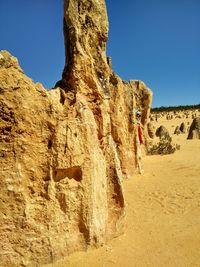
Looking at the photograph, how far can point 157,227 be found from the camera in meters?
6.45

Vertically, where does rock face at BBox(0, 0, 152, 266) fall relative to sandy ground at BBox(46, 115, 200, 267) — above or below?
above

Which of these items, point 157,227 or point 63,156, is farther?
point 157,227

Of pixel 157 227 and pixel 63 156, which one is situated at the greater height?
pixel 63 156

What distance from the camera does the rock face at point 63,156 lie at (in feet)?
14.9

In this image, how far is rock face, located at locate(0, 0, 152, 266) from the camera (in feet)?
14.9

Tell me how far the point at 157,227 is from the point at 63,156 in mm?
2677

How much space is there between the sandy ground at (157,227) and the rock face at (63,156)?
0.28m

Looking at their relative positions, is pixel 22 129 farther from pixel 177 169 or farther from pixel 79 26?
pixel 177 169

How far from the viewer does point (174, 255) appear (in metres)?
5.31

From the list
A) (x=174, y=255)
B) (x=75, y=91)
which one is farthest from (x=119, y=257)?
(x=75, y=91)

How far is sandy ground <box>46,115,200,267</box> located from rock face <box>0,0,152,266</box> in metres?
0.28

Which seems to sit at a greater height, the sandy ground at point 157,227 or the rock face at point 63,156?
the rock face at point 63,156

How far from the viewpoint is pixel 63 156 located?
493cm

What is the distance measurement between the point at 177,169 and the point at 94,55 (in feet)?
22.9
